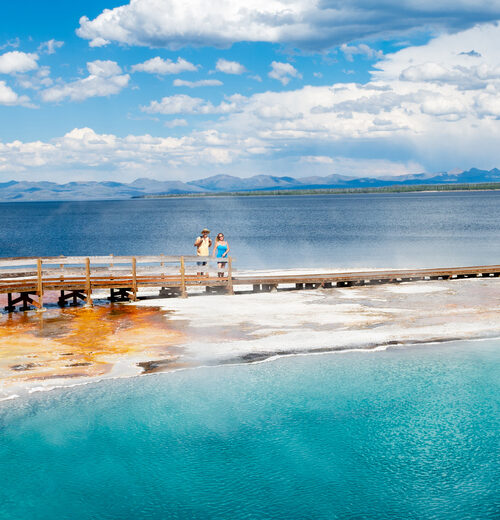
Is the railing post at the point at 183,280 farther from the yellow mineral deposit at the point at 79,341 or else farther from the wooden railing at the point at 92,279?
the yellow mineral deposit at the point at 79,341

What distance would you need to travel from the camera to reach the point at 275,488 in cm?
955

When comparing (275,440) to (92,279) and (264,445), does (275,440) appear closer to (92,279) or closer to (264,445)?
(264,445)

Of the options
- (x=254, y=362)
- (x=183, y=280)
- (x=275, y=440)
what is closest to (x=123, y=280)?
(x=183, y=280)

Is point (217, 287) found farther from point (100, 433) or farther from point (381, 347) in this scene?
→ point (100, 433)

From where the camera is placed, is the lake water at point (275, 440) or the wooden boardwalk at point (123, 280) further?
the wooden boardwalk at point (123, 280)

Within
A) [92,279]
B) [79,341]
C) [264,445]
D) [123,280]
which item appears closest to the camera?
[264,445]

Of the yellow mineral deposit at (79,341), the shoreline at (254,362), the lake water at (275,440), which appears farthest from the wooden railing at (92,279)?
the shoreline at (254,362)

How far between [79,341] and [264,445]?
306 inches

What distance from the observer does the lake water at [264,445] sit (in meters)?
9.17

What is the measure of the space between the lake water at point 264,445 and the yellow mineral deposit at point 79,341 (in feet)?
4.68

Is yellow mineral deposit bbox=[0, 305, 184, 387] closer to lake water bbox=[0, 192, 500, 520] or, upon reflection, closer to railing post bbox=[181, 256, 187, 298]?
lake water bbox=[0, 192, 500, 520]

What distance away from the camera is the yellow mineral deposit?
14195 millimetres

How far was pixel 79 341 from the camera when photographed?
55.2 ft

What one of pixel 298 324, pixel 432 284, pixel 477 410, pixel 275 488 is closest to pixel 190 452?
pixel 275 488
